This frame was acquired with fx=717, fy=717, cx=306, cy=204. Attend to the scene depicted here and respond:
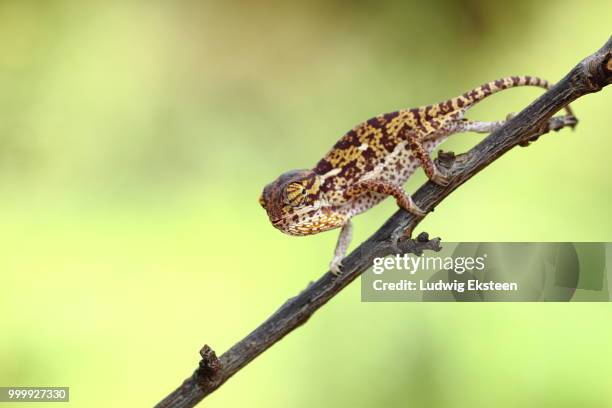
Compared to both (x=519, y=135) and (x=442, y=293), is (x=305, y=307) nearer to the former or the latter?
(x=442, y=293)

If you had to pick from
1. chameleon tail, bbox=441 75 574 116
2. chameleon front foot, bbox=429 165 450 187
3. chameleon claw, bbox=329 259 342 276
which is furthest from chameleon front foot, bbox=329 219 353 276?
chameleon tail, bbox=441 75 574 116

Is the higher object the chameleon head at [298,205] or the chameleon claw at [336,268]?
the chameleon head at [298,205]

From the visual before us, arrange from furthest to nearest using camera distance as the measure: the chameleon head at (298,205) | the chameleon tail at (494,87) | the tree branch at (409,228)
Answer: the chameleon tail at (494,87) → the chameleon head at (298,205) → the tree branch at (409,228)

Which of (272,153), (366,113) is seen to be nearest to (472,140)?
(366,113)

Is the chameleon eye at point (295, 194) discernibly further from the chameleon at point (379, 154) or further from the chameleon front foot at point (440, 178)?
the chameleon front foot at point (440, 178)

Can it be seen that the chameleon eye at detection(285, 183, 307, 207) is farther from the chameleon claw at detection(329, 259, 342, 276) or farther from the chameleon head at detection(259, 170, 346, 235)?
the chameleon claw at detection(329, 259, 342, 276)

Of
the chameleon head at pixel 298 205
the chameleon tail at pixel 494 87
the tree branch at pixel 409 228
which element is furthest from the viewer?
the chameleon tail at pixel 494 87

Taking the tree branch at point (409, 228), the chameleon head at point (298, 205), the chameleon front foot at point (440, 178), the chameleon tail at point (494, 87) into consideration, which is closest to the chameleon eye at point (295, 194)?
the chameleon head at point (298, 205)
